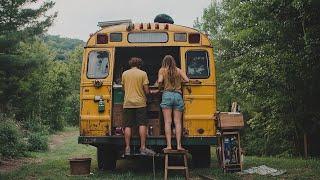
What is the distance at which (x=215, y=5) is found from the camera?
39.9 metres

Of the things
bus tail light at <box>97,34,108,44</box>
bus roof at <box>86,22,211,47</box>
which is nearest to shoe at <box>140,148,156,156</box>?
bus roof at <box>86,22,211,47</box>

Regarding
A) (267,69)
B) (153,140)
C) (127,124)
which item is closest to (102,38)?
(127,124)

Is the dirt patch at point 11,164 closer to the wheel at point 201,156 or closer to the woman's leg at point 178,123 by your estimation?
the wheel at point 201,156

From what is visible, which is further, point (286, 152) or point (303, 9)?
point (286, 152)

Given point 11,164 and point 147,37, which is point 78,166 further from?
point 11,164

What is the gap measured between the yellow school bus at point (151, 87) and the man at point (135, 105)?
28 centimetres

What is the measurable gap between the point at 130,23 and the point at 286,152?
1239 cm

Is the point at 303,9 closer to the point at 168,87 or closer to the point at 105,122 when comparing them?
the point at 168,87

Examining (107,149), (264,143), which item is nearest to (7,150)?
(107,149)

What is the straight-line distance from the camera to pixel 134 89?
9.93m

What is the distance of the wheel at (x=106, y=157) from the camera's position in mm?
11164

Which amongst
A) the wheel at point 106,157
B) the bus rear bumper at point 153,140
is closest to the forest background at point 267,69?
the bus rear bumper at point 153,140

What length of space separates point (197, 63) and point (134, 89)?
5.17ft

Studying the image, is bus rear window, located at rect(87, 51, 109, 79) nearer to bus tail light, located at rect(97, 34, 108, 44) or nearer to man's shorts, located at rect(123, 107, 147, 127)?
bus tail light, located at rect(97, 34, 108, 44)
